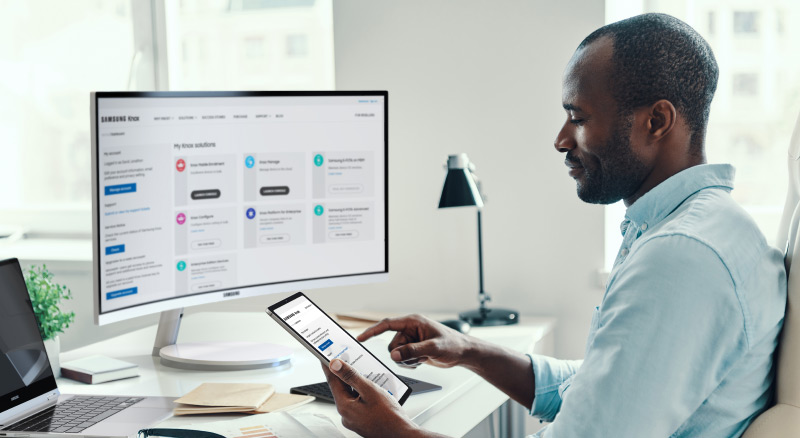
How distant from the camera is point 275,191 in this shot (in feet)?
5.13

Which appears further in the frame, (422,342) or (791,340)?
(422,342)

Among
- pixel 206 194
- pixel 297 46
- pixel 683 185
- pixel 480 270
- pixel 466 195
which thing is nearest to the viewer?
pixel 683 185

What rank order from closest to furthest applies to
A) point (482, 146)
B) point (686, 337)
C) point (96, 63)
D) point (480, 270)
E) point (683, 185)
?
1. point (686, 337)
2. point (683, 185)
3. point (480, 270)
4. point (482, 146)
5. point (96, 63)

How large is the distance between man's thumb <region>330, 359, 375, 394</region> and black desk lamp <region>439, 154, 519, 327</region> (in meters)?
0.94

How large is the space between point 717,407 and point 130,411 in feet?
2.61

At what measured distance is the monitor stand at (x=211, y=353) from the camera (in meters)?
1.48

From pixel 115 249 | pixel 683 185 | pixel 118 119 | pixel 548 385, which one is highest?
pixel 118 119

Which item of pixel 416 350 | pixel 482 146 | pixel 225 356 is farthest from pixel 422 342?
pixel 482 146

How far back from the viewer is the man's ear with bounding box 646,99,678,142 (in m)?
1.02

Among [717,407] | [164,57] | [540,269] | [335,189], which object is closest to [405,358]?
[335,189]

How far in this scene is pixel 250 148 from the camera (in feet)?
5.04

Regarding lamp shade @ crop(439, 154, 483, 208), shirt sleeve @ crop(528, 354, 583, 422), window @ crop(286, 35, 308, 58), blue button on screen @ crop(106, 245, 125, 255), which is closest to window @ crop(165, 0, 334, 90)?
window @ crop(286, 35, 308, 58)

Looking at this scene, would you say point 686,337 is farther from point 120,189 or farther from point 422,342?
point 120,189

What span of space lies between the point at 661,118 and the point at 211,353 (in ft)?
3.02
